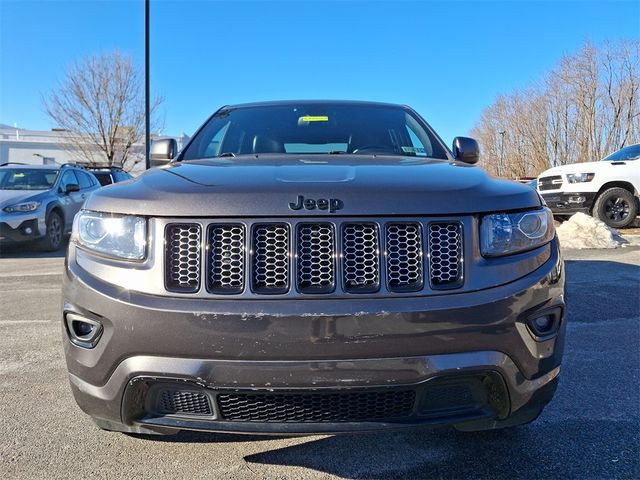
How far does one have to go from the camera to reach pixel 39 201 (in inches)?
362

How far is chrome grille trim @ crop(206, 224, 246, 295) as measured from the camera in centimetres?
179

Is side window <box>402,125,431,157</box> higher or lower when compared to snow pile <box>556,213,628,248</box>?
higher

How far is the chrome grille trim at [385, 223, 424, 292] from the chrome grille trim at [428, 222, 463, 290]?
0.05 m

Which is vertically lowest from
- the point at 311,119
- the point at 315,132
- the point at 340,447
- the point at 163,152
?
the point at 340,447

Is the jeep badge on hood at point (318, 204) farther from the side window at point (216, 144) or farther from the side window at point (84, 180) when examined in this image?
the side window at point (84, 180)

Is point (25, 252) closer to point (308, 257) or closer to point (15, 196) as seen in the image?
point (15, 196)

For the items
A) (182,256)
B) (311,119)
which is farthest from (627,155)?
(182,256)

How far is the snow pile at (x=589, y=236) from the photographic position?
8.67 meters

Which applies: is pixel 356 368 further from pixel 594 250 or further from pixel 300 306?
pixel 594 250

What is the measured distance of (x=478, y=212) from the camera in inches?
74.4

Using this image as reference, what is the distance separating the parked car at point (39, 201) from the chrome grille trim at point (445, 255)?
8377mm

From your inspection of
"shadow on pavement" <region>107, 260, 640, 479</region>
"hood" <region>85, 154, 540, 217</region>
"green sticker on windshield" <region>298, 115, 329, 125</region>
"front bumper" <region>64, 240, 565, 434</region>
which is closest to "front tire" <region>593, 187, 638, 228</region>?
"shadow on pavement" <region>107, 260, 640, 479</region>

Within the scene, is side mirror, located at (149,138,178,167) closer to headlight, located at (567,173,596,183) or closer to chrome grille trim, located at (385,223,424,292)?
chrome grille trim, located at (385,223,424,292)

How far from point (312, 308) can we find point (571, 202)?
10.5 m
